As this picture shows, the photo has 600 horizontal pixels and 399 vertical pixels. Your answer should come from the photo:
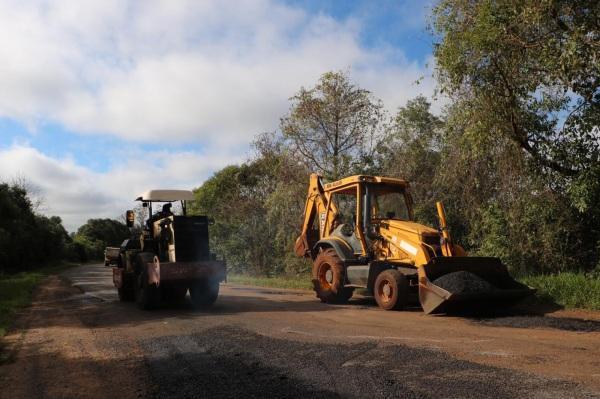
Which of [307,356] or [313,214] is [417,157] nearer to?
[313,214]

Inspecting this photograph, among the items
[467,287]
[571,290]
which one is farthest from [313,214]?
[571,290]

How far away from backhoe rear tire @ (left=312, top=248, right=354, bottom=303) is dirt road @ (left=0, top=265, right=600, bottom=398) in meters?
1.63

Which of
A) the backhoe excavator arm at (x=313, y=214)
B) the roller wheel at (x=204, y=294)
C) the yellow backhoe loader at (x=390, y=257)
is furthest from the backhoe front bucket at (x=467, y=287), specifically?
the roller wheel at (x=204, y=294)

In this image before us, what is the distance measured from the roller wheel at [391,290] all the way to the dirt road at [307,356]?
393mm

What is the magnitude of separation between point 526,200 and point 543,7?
4.57m

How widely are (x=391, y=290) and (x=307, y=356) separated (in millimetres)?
4582

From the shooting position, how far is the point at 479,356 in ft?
19.8

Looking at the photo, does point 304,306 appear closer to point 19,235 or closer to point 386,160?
point 386,160

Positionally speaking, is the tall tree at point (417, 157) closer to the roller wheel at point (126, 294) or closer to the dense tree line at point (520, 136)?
the dense tree line at point (520, 136)

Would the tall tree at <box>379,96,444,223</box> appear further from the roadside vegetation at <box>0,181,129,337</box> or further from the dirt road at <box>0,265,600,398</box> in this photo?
the roadside vegetation at <box>0,181,129,337</box>

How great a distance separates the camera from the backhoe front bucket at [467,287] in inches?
362

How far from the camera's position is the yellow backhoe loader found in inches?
376

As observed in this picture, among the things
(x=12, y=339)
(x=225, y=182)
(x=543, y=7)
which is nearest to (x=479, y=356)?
(x=543, y=7)

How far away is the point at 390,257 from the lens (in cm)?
1127
